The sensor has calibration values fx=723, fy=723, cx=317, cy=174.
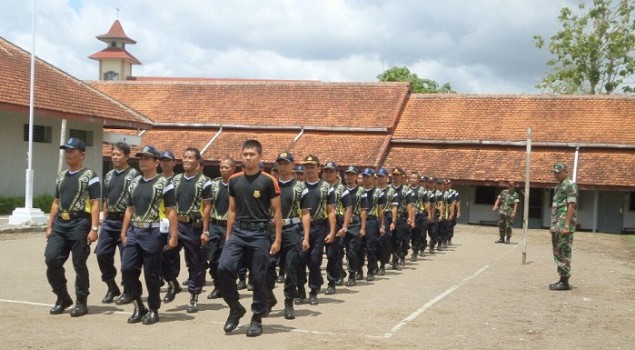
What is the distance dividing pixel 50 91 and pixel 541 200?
66.8ft

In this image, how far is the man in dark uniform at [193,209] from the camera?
31.2ft

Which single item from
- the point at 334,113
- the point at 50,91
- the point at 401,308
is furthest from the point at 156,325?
the point at 334,113

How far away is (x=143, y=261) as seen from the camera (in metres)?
8.09

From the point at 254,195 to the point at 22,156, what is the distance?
62.9 ft

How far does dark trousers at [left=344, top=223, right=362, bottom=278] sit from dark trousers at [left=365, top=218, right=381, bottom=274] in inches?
20.3

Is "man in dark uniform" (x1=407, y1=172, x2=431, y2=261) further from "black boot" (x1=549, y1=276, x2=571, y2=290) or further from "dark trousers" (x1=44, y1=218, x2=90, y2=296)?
"dark trousers" (x1=44, y1=218, x2=90, y2=296)

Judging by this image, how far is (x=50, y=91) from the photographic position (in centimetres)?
2498

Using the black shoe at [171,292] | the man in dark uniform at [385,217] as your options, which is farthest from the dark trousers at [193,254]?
the man in dark uniform at [385,217]

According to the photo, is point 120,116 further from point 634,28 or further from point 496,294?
point 634,28

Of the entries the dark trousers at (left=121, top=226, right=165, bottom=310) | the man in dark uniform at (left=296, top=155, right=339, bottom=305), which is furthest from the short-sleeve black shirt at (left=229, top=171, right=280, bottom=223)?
the man in dark uniform at (left=296, top=155, right=339, bottom=305)

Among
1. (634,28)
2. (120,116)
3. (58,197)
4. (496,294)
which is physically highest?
(634,28)

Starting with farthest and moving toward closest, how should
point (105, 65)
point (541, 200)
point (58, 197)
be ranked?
1. point (105, 65)
2. point (541, 200)
3. point (58, 197)

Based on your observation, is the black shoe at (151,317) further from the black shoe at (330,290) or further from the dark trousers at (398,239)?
the dark trousers at (398,239)

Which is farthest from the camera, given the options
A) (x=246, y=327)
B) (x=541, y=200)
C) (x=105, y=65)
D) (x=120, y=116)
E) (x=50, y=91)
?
(x=105, y=65)
